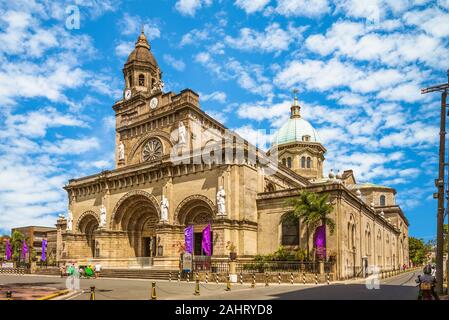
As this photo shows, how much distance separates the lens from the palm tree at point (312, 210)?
35.9 m

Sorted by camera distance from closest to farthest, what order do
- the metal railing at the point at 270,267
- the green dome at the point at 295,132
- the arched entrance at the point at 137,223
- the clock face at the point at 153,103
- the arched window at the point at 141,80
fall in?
the metal railing at the point at 270,267, the arched entrance at the point at 137,223, the clock face at the point at 153,103, the arched window at the point at 141,80, the green dome at the point at 295,132

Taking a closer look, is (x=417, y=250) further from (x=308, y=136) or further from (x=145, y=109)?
(x=145, y=109)

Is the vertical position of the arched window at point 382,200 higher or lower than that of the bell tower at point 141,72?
lower

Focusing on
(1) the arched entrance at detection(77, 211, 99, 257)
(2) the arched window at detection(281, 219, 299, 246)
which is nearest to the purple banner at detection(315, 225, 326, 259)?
(2) the arched window at detection(281, 219, 299, 246)

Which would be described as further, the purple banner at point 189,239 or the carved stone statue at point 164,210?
the carved stone statue at point 164,210

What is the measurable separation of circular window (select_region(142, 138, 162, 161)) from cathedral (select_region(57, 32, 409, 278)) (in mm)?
125

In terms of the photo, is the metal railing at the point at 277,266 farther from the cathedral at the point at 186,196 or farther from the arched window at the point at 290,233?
the arched window at the point at 290,233

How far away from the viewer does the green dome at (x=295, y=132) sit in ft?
234

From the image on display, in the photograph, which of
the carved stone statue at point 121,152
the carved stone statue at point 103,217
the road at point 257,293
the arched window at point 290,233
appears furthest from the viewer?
the carved stone statue at point 121,152

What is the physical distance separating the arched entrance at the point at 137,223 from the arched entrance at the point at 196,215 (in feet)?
20.3

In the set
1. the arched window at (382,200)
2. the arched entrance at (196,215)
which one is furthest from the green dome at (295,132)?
the arched entrance at (196,215)

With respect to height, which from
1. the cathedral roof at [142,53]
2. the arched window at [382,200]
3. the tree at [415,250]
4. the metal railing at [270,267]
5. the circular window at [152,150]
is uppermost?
the cathedral roof at [142,53]

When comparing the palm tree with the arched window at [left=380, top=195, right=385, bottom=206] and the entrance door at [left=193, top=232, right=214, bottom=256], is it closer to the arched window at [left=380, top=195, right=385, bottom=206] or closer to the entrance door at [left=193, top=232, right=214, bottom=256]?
the entrance door at [left=193, top=232, right=214, bottom=256]

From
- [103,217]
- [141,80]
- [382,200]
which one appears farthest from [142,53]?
[382,200]
